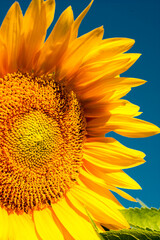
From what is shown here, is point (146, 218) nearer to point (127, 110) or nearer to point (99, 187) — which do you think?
point (99, 187)

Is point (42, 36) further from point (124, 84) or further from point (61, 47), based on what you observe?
point (124, 84)

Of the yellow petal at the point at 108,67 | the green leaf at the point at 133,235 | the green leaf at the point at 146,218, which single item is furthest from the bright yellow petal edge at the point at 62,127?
the green leaf at the point at 133,235

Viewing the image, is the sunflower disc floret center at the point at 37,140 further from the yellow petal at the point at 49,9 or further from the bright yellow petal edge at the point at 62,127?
the yellow petal at the point at 49,9

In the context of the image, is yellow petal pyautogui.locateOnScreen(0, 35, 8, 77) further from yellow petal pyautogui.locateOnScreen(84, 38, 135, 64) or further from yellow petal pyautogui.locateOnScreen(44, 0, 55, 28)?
yellow petal pyautogui.locateOnScreen(84, 38, 135, 64)

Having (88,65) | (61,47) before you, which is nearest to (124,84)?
(88,65)

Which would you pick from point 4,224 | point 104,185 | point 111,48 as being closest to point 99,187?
point 104,185

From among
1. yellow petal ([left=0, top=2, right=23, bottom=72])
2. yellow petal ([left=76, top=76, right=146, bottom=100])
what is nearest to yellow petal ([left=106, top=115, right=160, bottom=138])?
yellow petal ([left=76, top=76, right=146, bottom=100])
